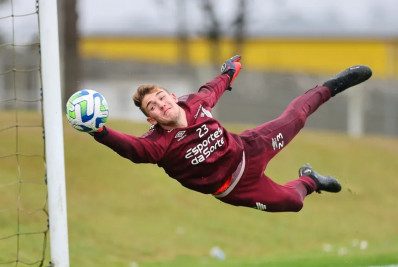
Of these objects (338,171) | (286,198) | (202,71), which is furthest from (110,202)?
(202,71)

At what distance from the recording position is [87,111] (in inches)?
257

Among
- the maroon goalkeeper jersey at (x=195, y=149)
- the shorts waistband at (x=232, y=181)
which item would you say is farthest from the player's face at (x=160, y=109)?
the shorts waistband at (x=232, y=181)

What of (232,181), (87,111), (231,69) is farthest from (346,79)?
(87,111)

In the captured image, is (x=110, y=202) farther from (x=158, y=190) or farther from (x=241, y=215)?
(x=241, y=215)

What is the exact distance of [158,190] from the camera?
1627 centimetres

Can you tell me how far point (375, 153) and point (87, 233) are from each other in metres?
9.52

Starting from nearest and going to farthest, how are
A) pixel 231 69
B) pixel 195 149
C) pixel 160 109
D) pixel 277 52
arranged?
pixel 160 109 < pixel 195 149 < pixel 231 69 < pixel 277 52

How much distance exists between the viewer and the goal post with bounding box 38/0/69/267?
7660 mm

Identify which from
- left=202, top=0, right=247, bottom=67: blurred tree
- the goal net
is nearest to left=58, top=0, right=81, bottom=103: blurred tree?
the goal net

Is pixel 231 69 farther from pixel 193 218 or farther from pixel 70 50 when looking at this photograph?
pixel 70 50

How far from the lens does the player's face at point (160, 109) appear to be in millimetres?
7043

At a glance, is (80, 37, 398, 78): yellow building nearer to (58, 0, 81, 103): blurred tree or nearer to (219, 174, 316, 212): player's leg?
(58, 0, 81, 103): blurred tree

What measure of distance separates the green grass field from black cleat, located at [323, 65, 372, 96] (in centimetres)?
338

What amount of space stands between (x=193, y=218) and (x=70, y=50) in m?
6.06
